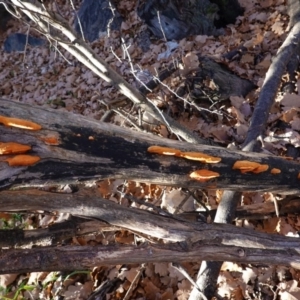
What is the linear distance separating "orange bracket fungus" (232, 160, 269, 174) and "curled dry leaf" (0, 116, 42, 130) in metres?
1.21

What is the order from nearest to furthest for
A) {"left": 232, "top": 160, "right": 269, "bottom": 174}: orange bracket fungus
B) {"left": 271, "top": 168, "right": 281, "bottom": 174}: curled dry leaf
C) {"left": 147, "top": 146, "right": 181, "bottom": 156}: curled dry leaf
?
{"left": 147, "top": 146, "right": 181, "bottom": 156}: curled dry leaf < {"left": 232, "top": 160, "right": 269, "bottom": 174}: orange bracket fungus < {"left": 271, "top": 168, "right": 281, "bottom": 174}: curled dry leaf

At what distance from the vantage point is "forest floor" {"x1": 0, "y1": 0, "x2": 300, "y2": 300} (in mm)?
3047

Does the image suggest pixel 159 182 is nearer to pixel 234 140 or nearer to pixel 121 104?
pixel 234 140

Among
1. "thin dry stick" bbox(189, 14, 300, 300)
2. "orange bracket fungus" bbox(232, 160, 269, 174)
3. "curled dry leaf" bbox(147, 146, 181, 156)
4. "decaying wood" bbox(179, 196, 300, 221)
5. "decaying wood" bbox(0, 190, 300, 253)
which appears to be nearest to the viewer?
"decaying wood" bbox(0, 190, 300, 253)

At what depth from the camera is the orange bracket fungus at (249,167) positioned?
237cm

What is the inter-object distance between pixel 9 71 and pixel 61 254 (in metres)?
6.70

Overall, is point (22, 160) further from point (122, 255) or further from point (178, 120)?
point (178, 120)

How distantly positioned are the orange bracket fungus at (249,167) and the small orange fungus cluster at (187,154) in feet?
0.45

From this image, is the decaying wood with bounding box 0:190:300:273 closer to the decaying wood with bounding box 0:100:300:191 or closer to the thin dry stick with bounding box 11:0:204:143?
the decaying wood with bounding box 0:100:300:191

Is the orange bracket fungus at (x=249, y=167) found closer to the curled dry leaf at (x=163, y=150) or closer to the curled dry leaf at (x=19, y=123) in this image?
the curled dry leaf at (x=163, y=150)

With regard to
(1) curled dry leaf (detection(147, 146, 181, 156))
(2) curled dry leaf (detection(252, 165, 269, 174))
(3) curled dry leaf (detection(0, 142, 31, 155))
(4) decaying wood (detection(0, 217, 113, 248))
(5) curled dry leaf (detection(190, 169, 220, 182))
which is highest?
(3) curled dry leaf (detection(0, 142, 31, 155))

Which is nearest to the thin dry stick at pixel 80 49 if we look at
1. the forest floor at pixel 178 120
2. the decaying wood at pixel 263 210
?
the forest floor at pixel 178 120

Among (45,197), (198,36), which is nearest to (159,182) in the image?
(45,197)

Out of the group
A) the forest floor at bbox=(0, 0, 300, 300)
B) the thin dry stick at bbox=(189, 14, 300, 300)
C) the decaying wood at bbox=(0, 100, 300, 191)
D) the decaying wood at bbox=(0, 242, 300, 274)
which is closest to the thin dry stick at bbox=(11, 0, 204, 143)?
the forest floor at bbox=(0, 0, 300, 300)
